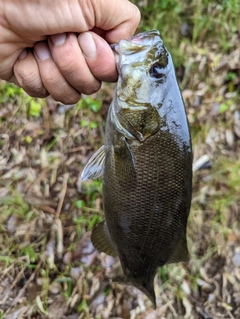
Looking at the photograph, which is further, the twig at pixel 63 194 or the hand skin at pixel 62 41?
the twig at pixel 63 194

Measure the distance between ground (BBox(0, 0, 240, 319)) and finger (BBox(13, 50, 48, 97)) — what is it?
1257 mm

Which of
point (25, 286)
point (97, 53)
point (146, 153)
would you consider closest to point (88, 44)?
point (97, 53)

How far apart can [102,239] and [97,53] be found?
0.99 m

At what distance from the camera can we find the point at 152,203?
1.75 m

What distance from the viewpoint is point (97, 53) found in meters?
1.60

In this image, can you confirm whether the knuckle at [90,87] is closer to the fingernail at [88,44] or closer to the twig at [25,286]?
the fingernail at [88,44]

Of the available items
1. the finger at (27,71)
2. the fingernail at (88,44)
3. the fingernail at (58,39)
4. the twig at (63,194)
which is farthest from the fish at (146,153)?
the twig at (63,194)

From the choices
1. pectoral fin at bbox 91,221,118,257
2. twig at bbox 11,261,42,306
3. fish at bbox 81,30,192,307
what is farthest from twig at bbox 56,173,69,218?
fish at bbox 81,30,192,307

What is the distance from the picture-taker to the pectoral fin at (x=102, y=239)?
2051 mm

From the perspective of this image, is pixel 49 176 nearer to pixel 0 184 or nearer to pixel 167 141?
pixel 0 184

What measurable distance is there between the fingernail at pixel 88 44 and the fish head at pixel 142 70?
0.10 m

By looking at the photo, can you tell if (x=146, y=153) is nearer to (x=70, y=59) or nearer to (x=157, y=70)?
(x=157, y=70)

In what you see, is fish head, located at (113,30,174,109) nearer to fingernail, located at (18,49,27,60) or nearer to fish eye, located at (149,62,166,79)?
fish eye, located at (149,62,166,79)

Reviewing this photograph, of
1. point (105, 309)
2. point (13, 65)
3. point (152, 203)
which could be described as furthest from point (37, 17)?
point (105, 309)
